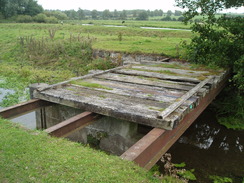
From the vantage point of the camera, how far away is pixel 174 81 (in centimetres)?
695

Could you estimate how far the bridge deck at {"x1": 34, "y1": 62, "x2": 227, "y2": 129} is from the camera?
4.43m

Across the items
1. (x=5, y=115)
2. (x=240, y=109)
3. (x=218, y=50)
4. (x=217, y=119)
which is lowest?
(x=217, y=119)

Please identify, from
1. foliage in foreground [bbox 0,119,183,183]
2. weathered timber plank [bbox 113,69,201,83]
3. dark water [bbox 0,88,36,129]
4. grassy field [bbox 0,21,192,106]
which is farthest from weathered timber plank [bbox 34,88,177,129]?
grassy field [bbox 0,21,192,106]

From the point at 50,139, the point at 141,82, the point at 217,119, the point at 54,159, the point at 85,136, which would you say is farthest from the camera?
the point at 217,119

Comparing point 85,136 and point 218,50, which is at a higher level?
point 218,50

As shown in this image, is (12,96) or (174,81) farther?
(12,96)

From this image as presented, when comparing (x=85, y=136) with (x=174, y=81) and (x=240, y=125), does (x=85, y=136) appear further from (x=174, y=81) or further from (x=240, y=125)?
(x=240, y=125)

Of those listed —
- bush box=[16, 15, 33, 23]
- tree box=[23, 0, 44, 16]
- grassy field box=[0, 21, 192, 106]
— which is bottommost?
grassy field box=[0, 21, 192, 106]

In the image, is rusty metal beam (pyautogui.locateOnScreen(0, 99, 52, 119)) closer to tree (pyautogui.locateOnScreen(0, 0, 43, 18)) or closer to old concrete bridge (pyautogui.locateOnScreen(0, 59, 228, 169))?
old concrete bridge (pyautogui.locateOnScreen(0, 59, 228, 169))

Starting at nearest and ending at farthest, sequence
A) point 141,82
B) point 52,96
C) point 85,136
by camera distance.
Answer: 1. point 52,96
2. point 85,136
3. point 141,82

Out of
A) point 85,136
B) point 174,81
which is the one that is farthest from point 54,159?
point 174,81

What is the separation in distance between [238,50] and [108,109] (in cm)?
541

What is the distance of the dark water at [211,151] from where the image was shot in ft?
18.7

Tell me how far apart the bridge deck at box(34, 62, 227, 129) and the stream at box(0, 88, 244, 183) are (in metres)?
1.73
